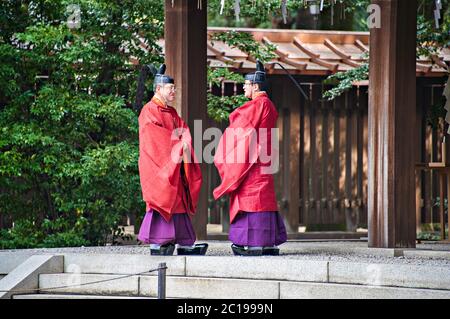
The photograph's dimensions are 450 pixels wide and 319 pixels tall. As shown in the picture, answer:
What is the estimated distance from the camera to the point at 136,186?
50.9ft

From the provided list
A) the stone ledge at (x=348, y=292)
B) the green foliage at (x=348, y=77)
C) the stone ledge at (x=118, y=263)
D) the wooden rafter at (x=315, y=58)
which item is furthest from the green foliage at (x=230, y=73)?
the stone ledge at (x=348, y=292)

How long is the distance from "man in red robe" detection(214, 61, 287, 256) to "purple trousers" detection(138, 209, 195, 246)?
50cm

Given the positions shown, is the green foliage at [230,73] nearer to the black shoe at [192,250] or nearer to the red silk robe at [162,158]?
the red silk robe at [162,158]

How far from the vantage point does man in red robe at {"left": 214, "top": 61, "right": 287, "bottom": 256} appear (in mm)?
12089

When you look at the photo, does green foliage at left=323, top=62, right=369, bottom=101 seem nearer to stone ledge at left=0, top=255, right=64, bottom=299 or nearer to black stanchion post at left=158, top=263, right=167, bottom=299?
stone ledge at left=0, top=255, right=64, bottom=299

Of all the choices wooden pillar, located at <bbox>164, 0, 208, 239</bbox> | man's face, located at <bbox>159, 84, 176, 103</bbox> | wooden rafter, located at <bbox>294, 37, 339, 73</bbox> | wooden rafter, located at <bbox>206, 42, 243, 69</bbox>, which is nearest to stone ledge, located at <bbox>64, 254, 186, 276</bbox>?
man's face, located at <bbox>159, 84, 176, 103</bbox>

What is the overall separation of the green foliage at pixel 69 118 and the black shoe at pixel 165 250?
3.09 meters

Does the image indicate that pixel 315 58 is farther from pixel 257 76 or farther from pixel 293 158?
pixel 257 76

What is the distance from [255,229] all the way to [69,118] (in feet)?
15.0

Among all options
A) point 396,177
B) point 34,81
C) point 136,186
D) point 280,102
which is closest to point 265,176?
point 396,177

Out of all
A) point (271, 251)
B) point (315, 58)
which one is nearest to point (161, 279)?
point (271, 251)

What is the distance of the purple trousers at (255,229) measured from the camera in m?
12.1

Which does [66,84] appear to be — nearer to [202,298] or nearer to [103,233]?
[103,233]
